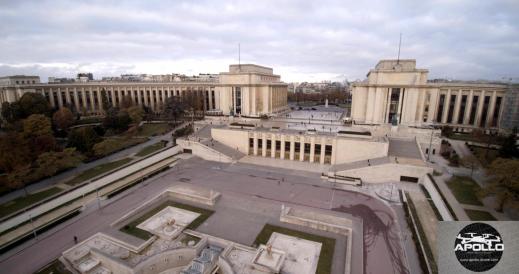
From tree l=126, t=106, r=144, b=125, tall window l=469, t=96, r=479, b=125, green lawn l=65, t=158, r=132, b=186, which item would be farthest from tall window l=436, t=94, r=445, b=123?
tree l=126, t=106, r=144, b=125

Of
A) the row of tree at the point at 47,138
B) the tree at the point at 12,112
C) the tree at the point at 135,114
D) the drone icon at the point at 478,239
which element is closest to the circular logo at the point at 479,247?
the drone icon at the point at 478,239

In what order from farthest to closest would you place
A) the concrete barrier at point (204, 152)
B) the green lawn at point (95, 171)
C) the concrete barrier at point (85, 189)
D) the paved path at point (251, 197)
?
the concrete barrier at point (204, 152), the green lawn at point (95, 171), the concrete barrier at point (85, 189), the paved path at point (251, 197)

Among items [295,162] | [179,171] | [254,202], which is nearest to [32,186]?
[179,171]

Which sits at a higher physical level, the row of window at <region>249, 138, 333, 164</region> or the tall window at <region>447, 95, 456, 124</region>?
the tall window at <region>447, 95, 456, 124</region>

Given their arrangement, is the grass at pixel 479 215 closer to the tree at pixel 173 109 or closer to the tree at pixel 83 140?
the tree at pixel 83 140

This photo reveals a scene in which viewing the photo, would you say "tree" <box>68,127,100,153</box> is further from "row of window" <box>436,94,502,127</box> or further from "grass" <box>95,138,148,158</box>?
"row of window" <box>436,94,502,127</box>

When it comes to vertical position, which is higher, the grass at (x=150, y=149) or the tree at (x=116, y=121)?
the tree at (x=116, y=121)
